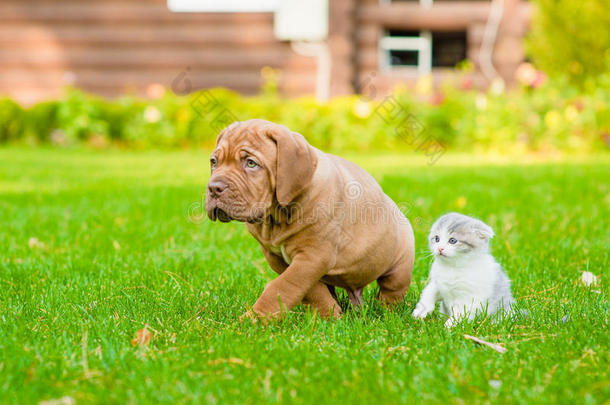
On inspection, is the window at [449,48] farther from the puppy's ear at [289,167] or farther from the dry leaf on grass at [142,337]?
the dry leaf on grass at [142,337]

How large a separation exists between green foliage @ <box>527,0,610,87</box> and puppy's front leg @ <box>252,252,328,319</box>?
33.3 ft

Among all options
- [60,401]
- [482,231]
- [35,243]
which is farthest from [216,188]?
[35,243]

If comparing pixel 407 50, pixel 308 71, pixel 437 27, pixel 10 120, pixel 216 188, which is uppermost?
pixel 437 27

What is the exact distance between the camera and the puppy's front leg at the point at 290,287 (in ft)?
8.42

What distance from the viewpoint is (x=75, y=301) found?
2.92 m

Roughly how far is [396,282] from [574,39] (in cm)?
1013

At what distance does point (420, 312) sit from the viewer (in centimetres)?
282

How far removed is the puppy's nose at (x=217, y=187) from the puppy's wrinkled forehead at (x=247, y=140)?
0.49ft

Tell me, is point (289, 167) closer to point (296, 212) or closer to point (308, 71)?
point (296, 212)

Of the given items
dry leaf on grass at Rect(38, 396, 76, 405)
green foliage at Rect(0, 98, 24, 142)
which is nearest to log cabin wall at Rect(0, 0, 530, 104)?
green foliage at Rect(0, 98, 24, 142)

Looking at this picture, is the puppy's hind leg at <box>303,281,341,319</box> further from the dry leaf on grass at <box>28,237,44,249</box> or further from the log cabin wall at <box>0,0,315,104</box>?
the log cabin wall at <box>0,0,315,104</box>

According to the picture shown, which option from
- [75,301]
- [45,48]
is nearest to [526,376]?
[75,301]

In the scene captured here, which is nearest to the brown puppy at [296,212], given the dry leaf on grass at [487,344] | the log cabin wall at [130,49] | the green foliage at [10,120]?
the dry leaf on grass at [487,344]

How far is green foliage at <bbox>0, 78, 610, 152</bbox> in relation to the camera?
10.5 meters
